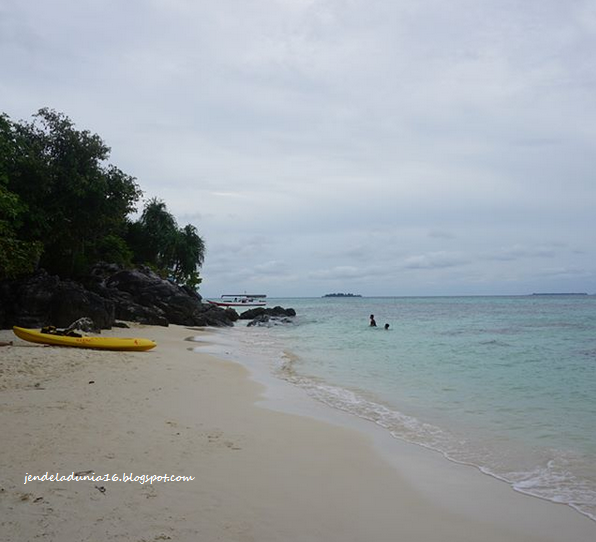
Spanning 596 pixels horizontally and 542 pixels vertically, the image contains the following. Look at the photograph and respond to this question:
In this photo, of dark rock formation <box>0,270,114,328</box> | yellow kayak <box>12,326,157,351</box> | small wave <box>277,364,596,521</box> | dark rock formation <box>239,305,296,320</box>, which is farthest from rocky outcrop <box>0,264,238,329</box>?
small wave <box>277,364,596,521</box>

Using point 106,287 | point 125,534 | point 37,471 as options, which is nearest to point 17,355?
point 37,471

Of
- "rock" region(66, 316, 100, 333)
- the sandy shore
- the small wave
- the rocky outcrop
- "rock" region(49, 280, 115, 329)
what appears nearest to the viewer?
the sandy shore

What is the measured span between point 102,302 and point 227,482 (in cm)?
1746

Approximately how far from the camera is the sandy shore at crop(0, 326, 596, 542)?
4020 millimetres

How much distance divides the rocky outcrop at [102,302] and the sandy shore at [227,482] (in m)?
11.3

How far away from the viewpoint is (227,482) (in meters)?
5.01

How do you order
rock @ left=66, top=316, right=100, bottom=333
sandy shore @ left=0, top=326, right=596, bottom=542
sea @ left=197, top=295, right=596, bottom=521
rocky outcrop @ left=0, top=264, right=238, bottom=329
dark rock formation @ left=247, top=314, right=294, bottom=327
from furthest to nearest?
dark rock formation @ left=247, top=314, right=294, bottom=327 → rocky outcrop @ left=0, top=264, right=238, bottom=329 → rock @ left=66, top=316, right=100, bottom=333 → sea @ left=197, top=295, right=596, bottom=521 → sandy shore @ left=0, top=326, right=596, bottom=542

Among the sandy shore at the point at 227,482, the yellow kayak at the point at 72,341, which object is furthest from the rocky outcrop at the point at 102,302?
the sandy shore at the point at 227,482

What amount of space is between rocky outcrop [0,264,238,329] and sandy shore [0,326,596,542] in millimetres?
11258

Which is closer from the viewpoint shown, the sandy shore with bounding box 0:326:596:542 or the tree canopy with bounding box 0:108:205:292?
the sandy shore with bounding box 0:326:596:542

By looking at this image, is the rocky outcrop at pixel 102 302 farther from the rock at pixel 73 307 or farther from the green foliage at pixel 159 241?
the green foliage at pixel 159 241

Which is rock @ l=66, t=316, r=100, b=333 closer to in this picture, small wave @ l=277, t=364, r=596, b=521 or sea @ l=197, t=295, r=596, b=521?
sea @ l=197, t=295, r=596, b=521

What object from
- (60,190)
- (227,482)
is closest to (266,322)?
(60,190)

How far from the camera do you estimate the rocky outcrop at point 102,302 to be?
1880cm
